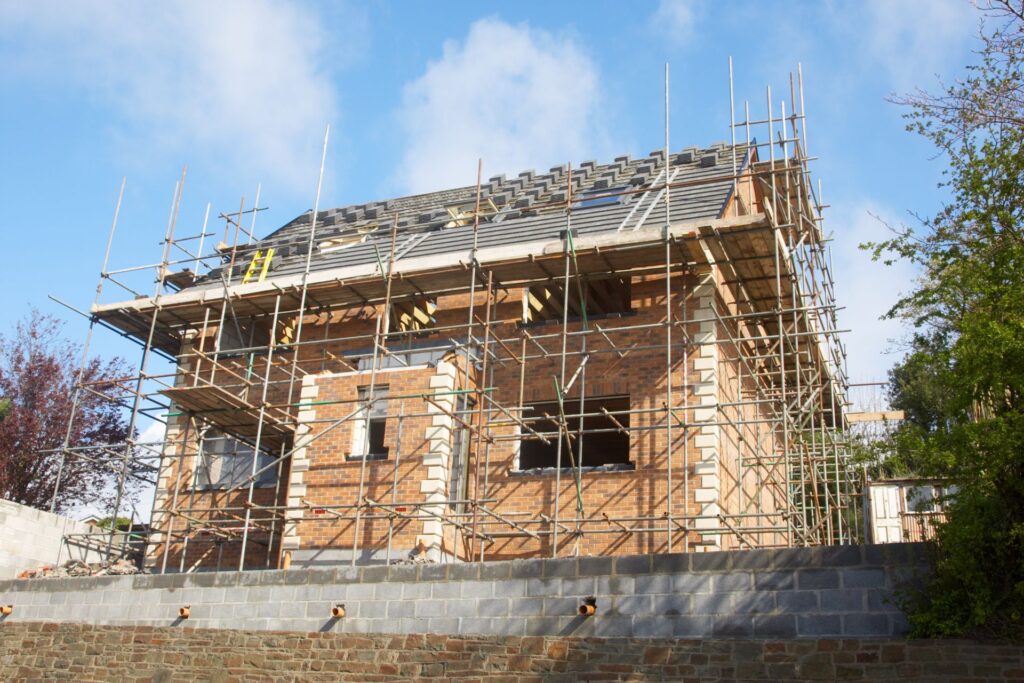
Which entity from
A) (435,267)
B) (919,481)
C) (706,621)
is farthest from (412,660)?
(435,267)

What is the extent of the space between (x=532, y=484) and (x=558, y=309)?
3592 millimetres

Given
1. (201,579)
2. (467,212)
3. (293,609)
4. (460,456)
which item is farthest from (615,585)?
(467,212)

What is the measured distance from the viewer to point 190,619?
15203 mm

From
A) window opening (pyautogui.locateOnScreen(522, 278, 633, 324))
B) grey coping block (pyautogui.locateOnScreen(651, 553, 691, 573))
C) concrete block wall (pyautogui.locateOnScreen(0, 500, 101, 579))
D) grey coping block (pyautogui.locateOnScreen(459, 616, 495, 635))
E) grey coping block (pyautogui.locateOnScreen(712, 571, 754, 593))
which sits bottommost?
grey coping block (pyautogui.locateOnScreen(459, 616, 495, 635))

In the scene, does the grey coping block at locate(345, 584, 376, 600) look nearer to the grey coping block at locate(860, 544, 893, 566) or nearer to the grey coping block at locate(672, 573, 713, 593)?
the grey coping block at locate(672, 573, 713, 593)

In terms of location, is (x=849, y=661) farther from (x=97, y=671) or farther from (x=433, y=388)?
(x=97, y=671)

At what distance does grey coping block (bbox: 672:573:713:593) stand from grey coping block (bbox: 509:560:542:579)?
1700 mm

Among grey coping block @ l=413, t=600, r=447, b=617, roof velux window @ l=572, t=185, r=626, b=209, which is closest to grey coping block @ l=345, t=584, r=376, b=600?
grey coping block @ l=413, t=600, r=447, b=617

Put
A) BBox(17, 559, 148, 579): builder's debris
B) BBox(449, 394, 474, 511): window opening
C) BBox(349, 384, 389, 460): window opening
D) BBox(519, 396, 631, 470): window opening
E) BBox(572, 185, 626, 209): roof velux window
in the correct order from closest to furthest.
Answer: BBox(519, 396, 631, 470): window opening, BBox(449, 394, 474, 511): window opening, BBox(17, 559, 148, 579): builder's debris, BBox(349, 384, 389, 460): window opening, BBox(572, 185, 626, 209): roof velux window

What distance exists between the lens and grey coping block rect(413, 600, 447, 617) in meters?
13.3

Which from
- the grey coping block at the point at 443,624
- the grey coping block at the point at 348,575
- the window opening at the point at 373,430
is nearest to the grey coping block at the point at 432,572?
the grey coping block at the point at 443,624

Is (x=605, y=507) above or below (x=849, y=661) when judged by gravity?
above

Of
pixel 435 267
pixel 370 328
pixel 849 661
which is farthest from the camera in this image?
pixel 370 328

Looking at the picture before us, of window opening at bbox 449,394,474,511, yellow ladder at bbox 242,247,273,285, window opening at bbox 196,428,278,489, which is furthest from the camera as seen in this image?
yellow ladder at bbox 242,247,273,285
